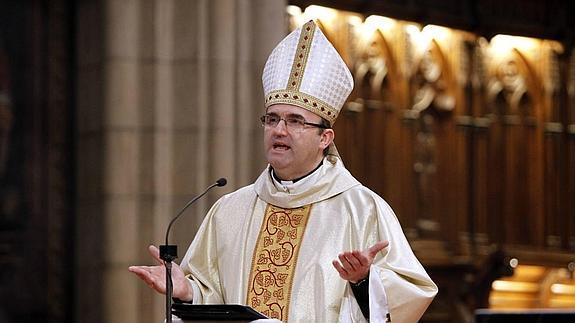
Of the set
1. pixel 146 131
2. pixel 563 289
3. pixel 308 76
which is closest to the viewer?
pixel 308 76

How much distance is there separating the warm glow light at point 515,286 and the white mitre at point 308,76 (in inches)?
223

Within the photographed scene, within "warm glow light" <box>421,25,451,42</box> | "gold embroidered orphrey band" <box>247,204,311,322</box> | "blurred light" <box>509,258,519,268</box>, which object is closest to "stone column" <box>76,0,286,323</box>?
"warm glow light" <box>421,25,451,42</box>

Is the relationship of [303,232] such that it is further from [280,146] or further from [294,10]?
[294,10]

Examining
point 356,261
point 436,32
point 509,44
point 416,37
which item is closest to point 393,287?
point 356,261

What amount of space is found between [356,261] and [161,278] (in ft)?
2.39

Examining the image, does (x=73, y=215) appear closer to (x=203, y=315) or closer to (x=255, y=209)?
(x=255, y=209)

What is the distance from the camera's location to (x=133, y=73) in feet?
31.9

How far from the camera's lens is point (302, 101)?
6.21m

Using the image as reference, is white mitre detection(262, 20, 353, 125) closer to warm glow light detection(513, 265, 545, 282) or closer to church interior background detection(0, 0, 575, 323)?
church interior background detection(0, 0, 575, 323)

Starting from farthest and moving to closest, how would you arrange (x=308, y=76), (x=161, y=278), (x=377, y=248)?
(x=308, y=76)
(x=161, y=278)
(x=377, y=248)

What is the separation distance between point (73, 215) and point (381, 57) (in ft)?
7.88

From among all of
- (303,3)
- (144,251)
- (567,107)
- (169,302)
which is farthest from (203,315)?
(567,107)

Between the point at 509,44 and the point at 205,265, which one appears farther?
the point at 509,44

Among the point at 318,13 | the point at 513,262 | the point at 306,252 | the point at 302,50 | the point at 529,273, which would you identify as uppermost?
the point at 318,13
